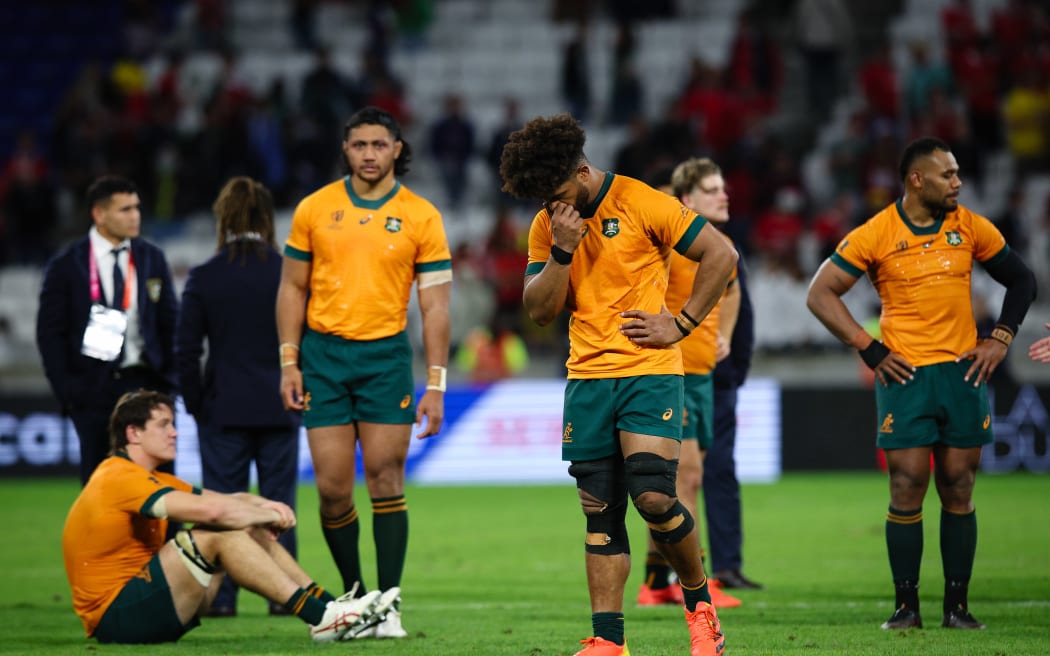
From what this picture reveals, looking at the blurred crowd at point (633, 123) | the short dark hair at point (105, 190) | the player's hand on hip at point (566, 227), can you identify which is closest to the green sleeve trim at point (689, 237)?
the player's hand on hip at point (566, 227)

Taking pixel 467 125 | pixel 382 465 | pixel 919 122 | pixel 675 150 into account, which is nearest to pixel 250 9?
pixel 467 125

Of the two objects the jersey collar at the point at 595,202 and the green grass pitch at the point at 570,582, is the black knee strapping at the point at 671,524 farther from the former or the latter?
the jersey collar at the point at 595,202

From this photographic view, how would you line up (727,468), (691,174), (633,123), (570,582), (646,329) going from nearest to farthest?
(646,329) → (691,174) → (727,468) → (570,582) → (633,123)

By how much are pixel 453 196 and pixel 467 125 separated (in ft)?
3.67

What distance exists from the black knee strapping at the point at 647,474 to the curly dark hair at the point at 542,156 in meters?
1.18

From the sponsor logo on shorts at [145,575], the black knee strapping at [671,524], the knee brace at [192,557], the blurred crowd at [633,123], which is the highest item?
the blurred crowd at [633,123]

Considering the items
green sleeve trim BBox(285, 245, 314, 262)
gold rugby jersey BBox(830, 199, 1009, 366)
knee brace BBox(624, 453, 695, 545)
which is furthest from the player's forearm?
gold rugby jersey BBox(830, 199, 1009, 366)

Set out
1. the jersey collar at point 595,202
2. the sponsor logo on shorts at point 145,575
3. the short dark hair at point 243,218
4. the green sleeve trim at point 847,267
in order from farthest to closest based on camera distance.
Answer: the short dark hair at point 243,218 → the green sleeve trim at point 847,267 → the sponsor logo on shorts at point 145,575 → the jersey collar at point 595,202

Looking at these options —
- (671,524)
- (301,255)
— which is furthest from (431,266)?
(671,524)

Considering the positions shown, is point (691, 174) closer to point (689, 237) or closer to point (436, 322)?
point (436, 322)

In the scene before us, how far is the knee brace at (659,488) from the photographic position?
20.7 ft

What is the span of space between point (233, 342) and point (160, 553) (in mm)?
1647

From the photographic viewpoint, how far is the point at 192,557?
730 cm

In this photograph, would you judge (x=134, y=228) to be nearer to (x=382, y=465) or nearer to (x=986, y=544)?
(x=382, y=465)
